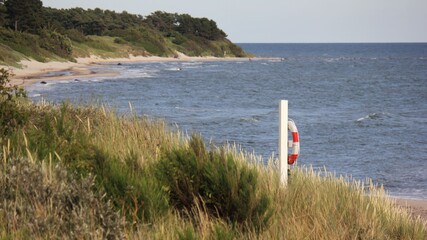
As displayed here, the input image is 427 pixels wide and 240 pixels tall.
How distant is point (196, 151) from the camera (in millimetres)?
8461

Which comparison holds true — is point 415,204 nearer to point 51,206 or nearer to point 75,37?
point 51,206

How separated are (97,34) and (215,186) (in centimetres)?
10835

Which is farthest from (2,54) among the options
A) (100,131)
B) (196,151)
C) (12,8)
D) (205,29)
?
(205,29)

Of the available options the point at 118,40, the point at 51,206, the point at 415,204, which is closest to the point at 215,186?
the point at 51,206

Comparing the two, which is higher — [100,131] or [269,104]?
[100,131]

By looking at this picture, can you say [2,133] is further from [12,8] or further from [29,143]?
[12,8]

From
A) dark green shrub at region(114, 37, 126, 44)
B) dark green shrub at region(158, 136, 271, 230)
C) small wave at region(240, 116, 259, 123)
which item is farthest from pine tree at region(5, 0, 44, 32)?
dark green shrub at region(158, 136, 271, 230)

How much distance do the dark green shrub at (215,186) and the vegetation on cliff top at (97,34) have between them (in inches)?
1701

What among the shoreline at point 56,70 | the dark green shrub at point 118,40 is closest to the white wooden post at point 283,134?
the shoreline at point 56,70

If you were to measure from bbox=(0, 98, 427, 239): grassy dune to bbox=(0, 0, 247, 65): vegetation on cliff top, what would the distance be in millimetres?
42838

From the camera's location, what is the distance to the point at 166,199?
7254 mm

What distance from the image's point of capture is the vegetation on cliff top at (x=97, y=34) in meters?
65.8

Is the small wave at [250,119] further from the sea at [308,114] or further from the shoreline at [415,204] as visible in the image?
the shoreline at [415,204]

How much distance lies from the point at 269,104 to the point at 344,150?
2005cm
